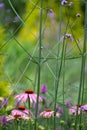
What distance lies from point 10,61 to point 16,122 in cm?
430

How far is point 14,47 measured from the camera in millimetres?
7695

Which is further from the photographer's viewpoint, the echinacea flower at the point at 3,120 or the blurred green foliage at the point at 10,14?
the echinacea flower at the point at 3,120

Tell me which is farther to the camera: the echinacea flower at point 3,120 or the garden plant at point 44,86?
the echinacea flower at point 3,120

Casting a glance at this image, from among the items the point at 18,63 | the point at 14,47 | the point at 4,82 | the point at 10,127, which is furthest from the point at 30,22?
the point at 10,127

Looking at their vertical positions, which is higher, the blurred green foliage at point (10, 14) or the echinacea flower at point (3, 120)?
the blurred green foliage at point (10, 14)

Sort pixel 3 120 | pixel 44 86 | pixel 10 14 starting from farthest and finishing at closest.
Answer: pixel 44 86
pixel 10 14
pixel 3 120

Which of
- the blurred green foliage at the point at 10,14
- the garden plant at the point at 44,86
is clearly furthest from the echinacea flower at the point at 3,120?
the blurred green foliage at the point at 10,14

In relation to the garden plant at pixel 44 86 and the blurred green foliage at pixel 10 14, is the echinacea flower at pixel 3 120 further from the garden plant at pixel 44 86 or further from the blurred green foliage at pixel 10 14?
the blurred green foliage at pixel 10 14

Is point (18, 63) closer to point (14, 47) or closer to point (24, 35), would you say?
point (14, 47)

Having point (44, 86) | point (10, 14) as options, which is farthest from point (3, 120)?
point (44, 86)

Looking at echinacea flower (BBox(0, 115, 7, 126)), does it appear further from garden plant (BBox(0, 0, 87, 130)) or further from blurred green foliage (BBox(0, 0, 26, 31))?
blurred green foliage (BBox(0, 0, 26, 31))

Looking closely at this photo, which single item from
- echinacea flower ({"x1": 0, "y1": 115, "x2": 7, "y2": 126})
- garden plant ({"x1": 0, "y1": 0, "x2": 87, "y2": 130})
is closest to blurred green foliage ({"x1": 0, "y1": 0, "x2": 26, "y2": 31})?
garden plant ({"x1": 0, "y1": 0, "x2": 87, "y2": 130})

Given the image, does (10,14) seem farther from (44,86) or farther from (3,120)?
(44,86)

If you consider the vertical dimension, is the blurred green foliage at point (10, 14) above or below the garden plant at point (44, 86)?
above
